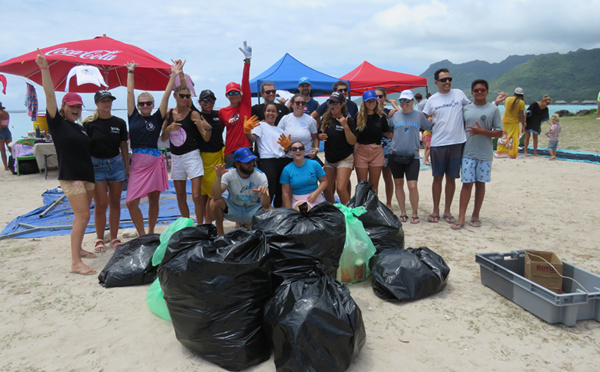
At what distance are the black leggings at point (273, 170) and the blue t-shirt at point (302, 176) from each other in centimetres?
16

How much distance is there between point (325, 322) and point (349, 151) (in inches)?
110

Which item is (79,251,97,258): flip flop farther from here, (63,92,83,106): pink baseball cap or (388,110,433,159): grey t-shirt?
(388,110,433,159): grey t-shirt

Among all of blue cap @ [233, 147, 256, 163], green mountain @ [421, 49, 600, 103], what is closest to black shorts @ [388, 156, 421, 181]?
blue cap @ [233, 147, 256, 163]

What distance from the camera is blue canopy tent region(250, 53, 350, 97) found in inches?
365

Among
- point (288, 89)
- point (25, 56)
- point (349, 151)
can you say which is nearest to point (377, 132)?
point (349, 151)

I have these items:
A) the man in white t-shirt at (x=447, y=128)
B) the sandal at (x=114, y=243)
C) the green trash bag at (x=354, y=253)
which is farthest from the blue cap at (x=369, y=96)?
Result: the sandal at (x=114, y=243)

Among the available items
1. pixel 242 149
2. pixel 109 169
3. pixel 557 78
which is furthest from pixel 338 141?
pixel 557 78

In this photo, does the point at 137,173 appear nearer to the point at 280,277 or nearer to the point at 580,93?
the point at 280,277

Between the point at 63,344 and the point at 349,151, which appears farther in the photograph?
the point at 349,151

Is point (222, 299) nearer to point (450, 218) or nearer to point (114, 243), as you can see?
point (114, 243)

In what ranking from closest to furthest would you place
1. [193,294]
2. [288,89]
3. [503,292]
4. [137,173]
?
1. [193,294]
2. [503,292]
3. [137,173]
4. [288,89]

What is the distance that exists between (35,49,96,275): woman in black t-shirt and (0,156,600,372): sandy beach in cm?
36

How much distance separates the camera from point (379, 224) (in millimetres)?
3305

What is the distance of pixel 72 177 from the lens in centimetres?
324
